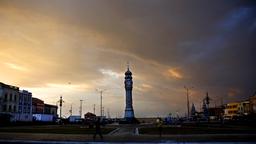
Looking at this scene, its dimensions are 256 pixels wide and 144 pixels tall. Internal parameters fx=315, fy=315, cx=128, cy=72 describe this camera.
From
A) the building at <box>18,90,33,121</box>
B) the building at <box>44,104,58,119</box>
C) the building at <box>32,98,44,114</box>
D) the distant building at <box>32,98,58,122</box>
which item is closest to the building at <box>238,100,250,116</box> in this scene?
the building at <box>44,104,58,119</box>

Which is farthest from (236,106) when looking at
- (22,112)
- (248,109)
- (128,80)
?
(22,112)

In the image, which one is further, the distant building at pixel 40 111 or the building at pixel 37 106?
the building at pixel 37 106

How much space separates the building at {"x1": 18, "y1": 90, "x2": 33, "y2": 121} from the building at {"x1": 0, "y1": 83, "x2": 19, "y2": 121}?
12.2ft

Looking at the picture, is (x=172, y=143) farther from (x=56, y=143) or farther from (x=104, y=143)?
(x=56, y=143)

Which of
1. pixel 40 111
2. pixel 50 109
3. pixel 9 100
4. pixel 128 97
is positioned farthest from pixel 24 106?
pixel 50 109

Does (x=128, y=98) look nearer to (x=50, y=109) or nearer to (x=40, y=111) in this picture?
(x=40, y=111)

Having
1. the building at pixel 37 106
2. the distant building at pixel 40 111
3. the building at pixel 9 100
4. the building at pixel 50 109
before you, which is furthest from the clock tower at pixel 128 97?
the building at pixel 50 109

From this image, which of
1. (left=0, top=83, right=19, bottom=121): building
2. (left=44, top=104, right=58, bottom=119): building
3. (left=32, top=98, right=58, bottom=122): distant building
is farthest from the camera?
(left=44, top=104, right=58, bottom=119): building

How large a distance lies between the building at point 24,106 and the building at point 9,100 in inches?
146

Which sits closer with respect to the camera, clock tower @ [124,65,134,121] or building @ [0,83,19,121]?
building @ [0,83,19,121]

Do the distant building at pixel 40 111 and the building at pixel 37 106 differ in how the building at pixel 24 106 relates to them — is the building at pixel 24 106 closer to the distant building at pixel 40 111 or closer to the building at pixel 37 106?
the distant building at pixel 40 111

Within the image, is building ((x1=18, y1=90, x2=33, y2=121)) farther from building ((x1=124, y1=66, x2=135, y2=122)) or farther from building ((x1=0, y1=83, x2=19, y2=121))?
building ((x1=124, y1=66, x2=135, y2=122))

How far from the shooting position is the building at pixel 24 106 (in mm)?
112500

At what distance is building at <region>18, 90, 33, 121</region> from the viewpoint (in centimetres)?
11250
